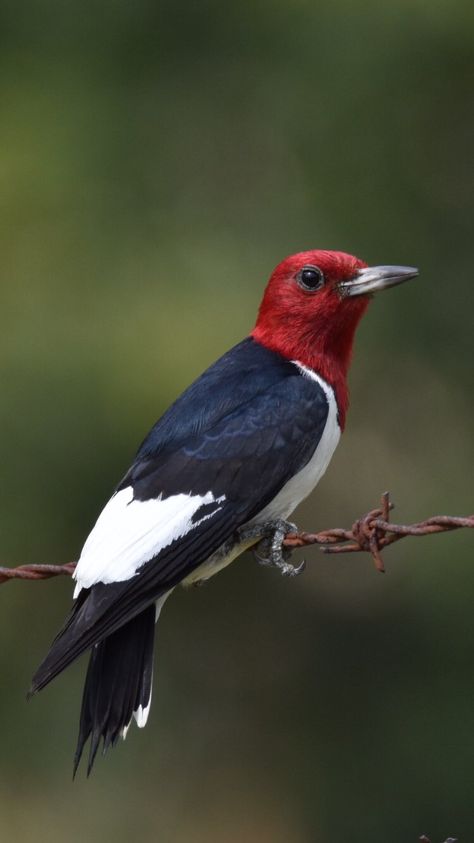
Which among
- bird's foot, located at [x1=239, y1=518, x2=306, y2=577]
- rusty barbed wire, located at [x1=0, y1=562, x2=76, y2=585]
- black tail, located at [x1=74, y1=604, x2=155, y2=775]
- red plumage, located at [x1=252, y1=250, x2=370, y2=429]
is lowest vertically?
black tail, located at [x1=74, y1=604, x2=155, y2=775]

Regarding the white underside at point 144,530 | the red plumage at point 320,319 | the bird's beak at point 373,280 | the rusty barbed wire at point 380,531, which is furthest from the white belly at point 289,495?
the rusty barbed wire at point 380,531

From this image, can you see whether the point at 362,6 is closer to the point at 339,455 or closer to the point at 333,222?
the point at 333,222

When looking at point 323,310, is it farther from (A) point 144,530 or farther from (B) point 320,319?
(A) point 144,530

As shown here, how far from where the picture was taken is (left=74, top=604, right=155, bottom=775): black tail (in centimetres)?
414

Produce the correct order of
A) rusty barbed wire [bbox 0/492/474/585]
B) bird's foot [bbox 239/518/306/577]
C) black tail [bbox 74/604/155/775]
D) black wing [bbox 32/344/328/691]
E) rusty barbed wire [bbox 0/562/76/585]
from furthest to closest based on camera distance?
bird's foot [bbox 239/518/306/577] → black tail [bbox 74/604/155/775] → black wing [bbox 32/344/328/691] → rusty barbed wire [bbox 0/562/76/585] → rusty barbed wire [bbox 0/492/474/585]

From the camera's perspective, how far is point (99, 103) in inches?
313

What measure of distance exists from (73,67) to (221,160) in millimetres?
912

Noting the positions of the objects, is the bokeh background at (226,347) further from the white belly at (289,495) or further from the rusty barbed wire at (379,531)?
the rusty barbed wire at (379,531)

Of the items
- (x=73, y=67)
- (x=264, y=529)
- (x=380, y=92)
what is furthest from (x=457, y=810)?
(x=73, y=67)

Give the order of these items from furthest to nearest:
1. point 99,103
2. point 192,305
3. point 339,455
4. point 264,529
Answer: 1. point 99,103
2. point 339,455
3. point 192,305
4. point 264,529

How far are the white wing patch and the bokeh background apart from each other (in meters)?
2.33

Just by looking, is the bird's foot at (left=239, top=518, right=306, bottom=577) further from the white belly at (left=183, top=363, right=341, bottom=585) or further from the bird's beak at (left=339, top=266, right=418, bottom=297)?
the bird's beak at (left=339, top=266, right=418, bottom=297)

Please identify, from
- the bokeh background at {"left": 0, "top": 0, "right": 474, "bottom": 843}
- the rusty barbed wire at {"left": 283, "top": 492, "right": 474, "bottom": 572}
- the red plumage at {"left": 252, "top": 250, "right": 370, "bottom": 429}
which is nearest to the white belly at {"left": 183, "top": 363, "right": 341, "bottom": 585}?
the red plumage at {"left": 252, "top": 250, "right": 370, "bottom": 429}

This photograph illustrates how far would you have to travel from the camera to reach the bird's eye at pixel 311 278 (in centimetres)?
495
